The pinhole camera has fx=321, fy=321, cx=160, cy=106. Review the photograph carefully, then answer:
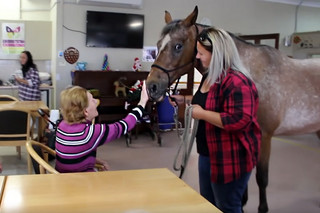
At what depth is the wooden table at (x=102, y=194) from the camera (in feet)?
3.79

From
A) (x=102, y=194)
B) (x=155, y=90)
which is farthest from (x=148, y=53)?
(x=102, y=194)

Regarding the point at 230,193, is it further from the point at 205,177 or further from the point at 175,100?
the point at 175,100

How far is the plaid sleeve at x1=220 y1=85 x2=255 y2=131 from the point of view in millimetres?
1519

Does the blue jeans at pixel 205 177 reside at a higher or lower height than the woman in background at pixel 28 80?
lower

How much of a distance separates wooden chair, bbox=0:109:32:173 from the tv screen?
124 inches

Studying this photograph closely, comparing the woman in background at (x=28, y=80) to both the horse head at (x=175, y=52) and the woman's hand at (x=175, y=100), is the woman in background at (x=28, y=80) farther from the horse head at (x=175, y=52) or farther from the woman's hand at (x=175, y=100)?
the woman's hand at (x=175, y=100)

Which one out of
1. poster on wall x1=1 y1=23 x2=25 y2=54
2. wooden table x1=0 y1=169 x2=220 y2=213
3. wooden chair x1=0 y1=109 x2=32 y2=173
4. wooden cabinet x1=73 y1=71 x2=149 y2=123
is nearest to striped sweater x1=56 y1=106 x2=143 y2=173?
wooden table x1=0 y1=169 x2=220 y2=213

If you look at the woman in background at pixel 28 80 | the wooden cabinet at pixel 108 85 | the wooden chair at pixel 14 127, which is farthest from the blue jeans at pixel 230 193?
the wooden cabinet at pixel 108 85

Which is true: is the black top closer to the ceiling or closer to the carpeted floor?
the carpeted floor

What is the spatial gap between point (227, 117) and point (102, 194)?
26.5 inches

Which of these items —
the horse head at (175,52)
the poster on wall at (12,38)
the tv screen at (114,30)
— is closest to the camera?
the horse head at (175,52)

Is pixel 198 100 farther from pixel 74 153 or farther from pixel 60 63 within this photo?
pixel 60 63

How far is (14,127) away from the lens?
341cm

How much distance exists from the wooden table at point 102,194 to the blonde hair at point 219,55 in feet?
1.81
